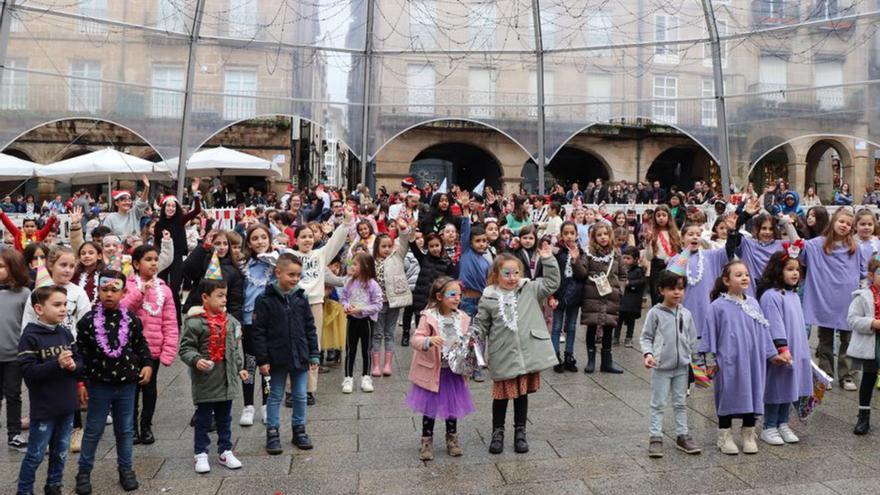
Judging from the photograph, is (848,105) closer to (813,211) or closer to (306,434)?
(813,211)

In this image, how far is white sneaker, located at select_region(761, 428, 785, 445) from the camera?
5.67 metres

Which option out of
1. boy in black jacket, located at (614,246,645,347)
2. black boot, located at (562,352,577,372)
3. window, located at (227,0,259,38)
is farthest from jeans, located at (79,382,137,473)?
window, located at (227,0,259,38)

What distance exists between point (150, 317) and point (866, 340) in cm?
555

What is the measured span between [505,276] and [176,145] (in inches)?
457

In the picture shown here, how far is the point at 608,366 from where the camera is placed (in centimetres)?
812

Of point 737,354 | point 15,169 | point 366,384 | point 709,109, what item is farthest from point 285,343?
point 15,169

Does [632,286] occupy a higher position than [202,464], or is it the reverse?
[632,286]

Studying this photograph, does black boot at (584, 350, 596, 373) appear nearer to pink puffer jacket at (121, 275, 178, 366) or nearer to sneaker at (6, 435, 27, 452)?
pink puffer jacket at (121, 275, 178, 366)

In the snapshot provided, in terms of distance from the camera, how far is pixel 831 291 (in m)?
7.23

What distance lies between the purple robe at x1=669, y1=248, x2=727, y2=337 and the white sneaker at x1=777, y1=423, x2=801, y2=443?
1.45 m

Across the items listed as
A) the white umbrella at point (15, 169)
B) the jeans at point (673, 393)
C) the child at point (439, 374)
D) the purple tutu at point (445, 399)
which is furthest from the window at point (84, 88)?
the jeans at point (673, 393)

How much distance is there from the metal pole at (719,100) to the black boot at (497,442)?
36.7ft

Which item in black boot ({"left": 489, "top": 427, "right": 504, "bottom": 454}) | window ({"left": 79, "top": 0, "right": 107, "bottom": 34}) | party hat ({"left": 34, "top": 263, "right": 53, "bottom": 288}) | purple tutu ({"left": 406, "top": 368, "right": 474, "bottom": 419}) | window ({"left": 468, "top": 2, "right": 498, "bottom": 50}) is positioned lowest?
black boot ({"left": 489, "top": 427, "right": 504, "bottom": 454})

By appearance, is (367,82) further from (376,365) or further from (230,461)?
(230,461)
